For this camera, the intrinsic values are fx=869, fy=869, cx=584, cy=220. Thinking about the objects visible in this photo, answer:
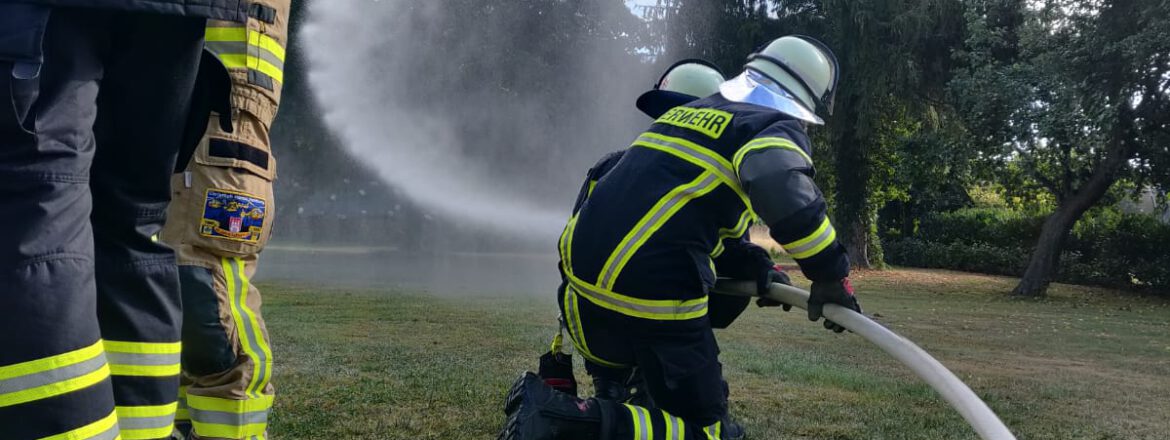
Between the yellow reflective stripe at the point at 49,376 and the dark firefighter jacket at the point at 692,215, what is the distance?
1.68m

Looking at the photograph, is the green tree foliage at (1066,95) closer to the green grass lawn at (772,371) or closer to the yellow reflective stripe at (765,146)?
the green grass lawn at (772,371)

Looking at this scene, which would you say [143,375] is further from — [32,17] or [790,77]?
[790,77]

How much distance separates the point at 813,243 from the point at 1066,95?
40.2 ft

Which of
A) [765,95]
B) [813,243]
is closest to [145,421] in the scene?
[813,243]

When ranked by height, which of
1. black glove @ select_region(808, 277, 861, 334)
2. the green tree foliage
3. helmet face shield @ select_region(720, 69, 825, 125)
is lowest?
black glove @ select_region(808, 277, 861, 334)

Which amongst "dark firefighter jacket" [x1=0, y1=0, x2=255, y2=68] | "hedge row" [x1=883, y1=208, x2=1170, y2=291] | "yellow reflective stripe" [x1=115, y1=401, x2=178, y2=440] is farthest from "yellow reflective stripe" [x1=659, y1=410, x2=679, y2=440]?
"hedge row" [x1=883, y1=208, x2=1170, y2=291]

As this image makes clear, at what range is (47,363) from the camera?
4.19 ft

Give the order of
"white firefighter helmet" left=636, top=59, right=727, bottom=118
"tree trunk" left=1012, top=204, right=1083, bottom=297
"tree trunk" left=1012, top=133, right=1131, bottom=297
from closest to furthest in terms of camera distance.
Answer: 1. "white firefighter helmet" left=636, top=59, right=727, bottom=118
2. "tree trunk" left=1012, top=133, right=1131, bottom=297
3. "tree trunk" left=1012, top=204, right=1083, bottom=297

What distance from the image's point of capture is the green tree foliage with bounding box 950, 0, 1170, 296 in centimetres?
1259

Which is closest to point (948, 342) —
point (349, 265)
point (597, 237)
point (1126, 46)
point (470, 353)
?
point (470, 353)

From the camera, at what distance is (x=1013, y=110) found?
1370 centimetres

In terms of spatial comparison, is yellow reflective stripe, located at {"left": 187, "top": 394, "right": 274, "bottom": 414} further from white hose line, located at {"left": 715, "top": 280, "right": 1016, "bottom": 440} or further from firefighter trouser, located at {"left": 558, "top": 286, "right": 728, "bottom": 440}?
white hose line, located at {"left": 715, "top": 280, "right": 1016, "bottom": 440}

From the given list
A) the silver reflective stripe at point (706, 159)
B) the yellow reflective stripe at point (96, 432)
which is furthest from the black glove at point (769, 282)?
the yellow reflective stripe at point (96, 432)

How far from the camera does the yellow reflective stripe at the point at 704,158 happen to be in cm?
277
